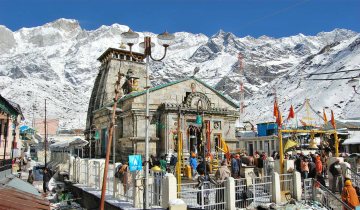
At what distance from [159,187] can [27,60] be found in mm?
205764

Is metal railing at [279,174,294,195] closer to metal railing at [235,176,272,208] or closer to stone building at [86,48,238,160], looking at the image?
metal railing at [235,176,272,208]

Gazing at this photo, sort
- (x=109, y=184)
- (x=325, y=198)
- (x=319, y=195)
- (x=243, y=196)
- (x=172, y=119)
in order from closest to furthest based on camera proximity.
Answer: (x=243, y=196)
(x=325, y=198)
(x=319, y=195)
(x=109, y=184)
(x=172, y=119)

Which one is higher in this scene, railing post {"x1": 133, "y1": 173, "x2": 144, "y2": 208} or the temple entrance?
the temple entrance

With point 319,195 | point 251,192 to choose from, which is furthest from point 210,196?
point 319,195

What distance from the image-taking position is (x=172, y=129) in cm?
2650

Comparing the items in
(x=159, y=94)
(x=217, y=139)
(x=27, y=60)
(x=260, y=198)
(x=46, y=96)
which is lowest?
(x=260, y=198)

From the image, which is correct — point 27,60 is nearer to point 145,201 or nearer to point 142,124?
point 142,124

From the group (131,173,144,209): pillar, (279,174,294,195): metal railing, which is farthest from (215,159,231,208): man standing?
(279,174,294,195): metal railing

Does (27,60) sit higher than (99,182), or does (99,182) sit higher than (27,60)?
(27,60)

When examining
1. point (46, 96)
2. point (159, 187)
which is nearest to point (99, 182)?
point (159, 187)

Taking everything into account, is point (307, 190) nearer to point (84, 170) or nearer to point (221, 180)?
point (221, 180)

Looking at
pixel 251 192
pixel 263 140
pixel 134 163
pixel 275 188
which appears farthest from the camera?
pixel 263 140

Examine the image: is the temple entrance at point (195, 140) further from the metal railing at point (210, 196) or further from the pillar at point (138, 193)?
the pillar at point (138, 193)

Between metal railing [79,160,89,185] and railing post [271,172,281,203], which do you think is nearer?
railing post [271,172,281,203]
